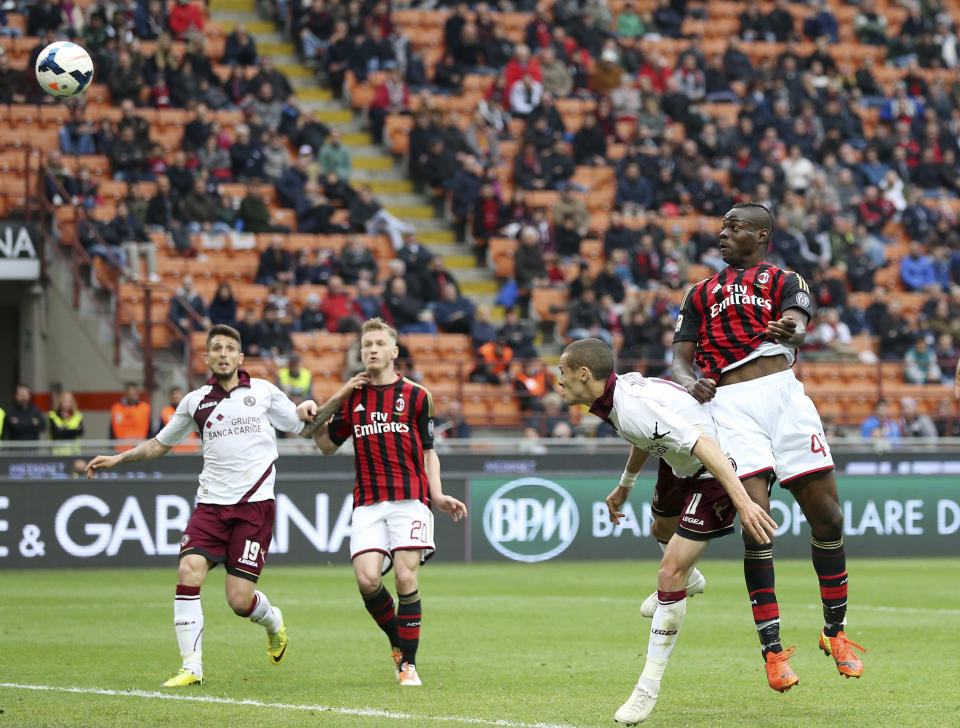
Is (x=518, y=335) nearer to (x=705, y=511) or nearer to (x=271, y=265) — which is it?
(x=271, y=265)

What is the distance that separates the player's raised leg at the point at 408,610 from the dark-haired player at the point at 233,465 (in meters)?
0.90

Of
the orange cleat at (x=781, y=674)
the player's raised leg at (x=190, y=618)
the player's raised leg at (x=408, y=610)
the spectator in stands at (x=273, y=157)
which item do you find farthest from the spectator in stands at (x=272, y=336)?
the orange cleat at (x=781, y=674)

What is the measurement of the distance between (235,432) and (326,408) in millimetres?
675

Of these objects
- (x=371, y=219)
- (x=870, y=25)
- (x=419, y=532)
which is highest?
(x=870, y=25)

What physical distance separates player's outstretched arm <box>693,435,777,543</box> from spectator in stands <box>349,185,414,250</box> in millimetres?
17888

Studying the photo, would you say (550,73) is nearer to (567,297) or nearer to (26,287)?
(567,297)

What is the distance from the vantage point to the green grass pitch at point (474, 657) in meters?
7.62

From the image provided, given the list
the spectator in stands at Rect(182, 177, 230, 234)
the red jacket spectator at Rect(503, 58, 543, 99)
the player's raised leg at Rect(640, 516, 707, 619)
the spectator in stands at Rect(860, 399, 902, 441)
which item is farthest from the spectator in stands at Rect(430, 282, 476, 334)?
the player's raised leg at Rect(640, 516, 707, 619)

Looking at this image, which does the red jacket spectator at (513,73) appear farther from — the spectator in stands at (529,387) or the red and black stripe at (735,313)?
the red and black stripe at (735,313)

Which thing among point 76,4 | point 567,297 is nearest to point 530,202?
point 567,297

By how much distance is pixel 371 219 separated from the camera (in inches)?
966

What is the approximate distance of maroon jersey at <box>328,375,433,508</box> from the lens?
9.02 metres

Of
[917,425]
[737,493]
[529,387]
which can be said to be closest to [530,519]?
[529,387]

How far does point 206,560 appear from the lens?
902cm
